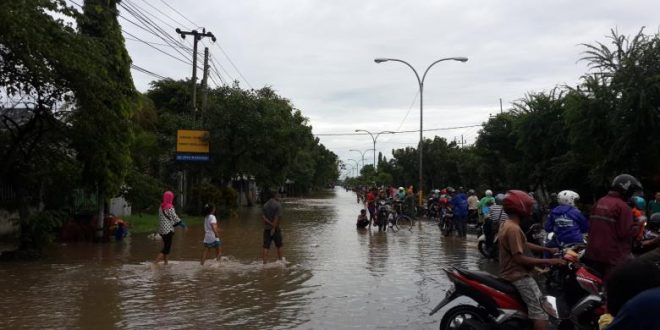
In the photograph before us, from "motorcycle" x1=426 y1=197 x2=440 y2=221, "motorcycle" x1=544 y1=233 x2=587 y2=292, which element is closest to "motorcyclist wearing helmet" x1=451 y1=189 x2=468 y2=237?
"motorcycle" x1=426 y1=197 x2=440 y2=221

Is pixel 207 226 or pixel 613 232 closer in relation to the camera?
pixel 613 232

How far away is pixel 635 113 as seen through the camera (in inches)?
727

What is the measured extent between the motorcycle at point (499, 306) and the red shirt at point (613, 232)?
0.95 feet

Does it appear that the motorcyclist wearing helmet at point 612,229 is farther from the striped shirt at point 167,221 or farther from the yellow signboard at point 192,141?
the yellow signboard at point 192,141

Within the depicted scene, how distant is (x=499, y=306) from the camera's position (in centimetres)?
578

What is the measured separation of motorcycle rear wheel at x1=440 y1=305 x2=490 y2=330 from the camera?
5.91 metres

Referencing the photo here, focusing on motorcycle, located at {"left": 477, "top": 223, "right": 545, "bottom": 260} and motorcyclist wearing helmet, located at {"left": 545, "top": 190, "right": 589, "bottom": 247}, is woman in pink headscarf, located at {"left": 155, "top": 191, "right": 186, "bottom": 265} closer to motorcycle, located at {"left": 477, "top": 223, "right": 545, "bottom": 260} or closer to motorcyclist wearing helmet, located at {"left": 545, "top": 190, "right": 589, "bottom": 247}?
motorcycle, located at {"left": 477, "top": 223, "right": 545, "bottom": 260}

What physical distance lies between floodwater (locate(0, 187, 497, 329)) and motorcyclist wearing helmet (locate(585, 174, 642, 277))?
228cm

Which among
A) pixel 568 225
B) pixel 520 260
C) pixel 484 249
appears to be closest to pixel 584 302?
pixel 520 260

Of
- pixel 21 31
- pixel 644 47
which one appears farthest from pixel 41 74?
pixel 644 47

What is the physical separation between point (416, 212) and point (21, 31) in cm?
2229

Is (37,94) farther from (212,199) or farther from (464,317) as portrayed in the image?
(212,199)

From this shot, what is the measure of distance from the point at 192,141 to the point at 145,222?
639cm

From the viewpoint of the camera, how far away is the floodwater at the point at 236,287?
7.84 meters
